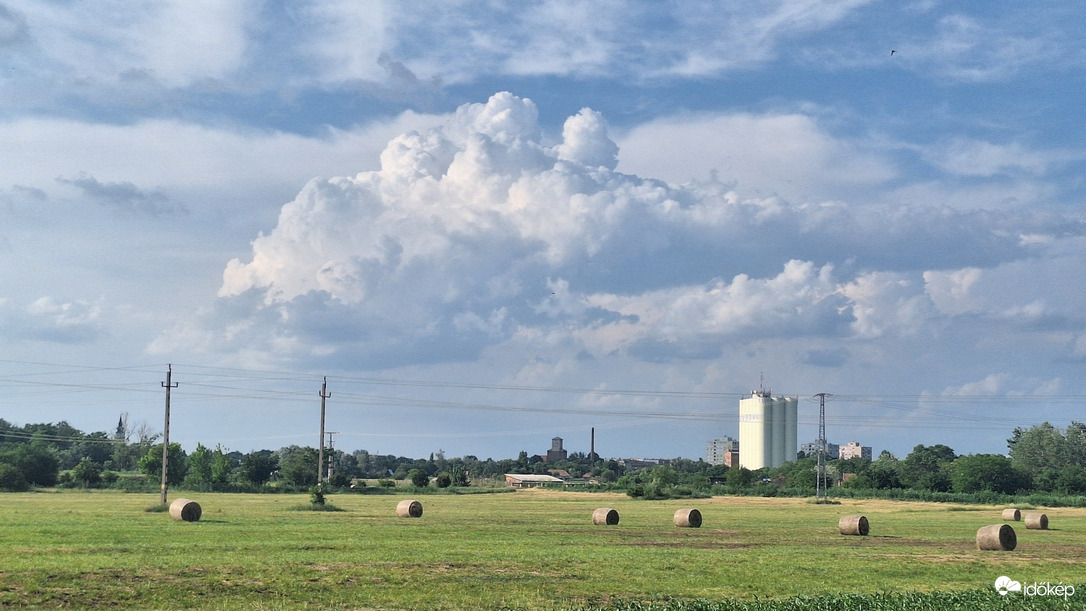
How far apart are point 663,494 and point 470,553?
96.7 metres

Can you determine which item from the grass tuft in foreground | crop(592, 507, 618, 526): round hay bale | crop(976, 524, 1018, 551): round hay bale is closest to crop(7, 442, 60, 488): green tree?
crop(592, 507, 618, 526): round hay bale

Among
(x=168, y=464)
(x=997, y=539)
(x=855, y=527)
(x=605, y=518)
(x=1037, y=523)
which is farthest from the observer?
(x=168, y=464)

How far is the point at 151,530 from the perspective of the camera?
49094 mm

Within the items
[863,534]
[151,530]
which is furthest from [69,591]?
[863,534]

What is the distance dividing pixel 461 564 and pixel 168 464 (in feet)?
459

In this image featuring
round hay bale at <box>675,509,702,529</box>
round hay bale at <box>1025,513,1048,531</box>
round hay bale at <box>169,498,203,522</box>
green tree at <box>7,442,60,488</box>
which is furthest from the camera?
green tree at <box>7,442,60,488</box>

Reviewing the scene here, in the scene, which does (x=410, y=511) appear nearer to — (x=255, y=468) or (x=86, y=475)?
(x=86, y=475)

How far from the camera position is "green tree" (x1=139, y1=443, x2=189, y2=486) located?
170 m

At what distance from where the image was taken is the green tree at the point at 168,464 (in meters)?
170

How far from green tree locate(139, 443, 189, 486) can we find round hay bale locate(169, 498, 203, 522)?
103574 mm

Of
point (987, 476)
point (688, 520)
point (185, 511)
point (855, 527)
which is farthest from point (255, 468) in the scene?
point (855, 527)

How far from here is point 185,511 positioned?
57.6 m

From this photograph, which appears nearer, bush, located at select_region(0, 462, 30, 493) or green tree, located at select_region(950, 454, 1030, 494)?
bush, located at select_region(0, 462, 30, 493)

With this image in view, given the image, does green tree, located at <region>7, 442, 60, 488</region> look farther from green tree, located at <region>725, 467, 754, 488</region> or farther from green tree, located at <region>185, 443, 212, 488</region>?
green tree, located at <region>725, 467, 754, 488</region>
